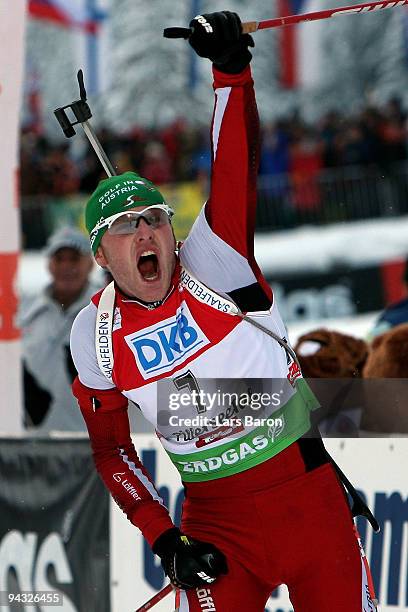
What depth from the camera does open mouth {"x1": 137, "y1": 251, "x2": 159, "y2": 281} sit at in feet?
12.1

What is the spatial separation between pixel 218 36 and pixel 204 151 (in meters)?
12.1

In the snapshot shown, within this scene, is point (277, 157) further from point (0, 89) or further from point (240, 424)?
point (240, 424)

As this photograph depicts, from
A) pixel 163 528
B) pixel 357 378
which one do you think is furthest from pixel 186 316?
pixel 357 378

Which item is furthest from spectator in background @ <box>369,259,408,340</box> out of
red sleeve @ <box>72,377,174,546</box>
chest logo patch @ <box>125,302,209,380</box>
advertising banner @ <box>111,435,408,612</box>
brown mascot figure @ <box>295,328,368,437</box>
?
chest logo patch @ <box>125,302,209,380</box>

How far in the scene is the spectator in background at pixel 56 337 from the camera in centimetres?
609

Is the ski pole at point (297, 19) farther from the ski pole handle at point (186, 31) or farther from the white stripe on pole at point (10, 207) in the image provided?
the white stripe on pole at point (10, 207)

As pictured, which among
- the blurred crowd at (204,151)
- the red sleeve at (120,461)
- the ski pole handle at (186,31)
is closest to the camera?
the ski pole handle at (186,31)

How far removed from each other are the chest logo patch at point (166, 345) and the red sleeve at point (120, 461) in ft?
0.72

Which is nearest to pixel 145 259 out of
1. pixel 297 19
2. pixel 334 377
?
pixel 297 19

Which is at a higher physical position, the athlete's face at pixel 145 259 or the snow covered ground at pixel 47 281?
the athlete's face at pixel 145 259

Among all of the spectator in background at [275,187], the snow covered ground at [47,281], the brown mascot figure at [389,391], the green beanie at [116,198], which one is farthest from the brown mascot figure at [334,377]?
the spectator in background at [275,187]

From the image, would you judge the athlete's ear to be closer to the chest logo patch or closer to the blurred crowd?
the chest logo patch

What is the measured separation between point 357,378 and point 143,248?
1.82 meters

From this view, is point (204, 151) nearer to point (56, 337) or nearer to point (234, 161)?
point (56, 337)
